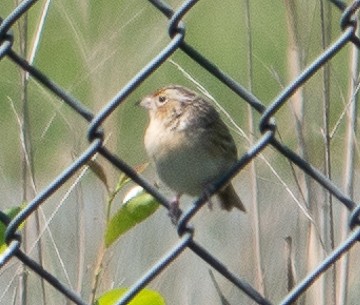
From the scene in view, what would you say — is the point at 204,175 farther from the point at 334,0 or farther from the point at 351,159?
the point at 334,0

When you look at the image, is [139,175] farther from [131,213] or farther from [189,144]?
[189,144]

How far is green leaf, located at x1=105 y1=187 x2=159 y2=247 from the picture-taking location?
74.2 inches

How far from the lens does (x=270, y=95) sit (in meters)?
5.48

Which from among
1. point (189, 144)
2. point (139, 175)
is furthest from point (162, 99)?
point (139, 175)

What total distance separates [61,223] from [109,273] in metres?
1.50

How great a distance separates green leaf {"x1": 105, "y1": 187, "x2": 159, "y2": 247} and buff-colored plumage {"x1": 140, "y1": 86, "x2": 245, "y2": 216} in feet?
2.76

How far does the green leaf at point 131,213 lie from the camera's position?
74.2 inches

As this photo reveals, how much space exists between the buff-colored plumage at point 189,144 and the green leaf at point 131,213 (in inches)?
33.1

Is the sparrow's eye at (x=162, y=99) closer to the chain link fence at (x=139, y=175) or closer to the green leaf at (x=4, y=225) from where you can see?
the green leaf at (x=4, y=225)

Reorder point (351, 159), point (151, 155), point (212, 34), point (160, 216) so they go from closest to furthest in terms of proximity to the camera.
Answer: point (351, 159) < point (151, 155) < point (160, 216) < point (212, 34)

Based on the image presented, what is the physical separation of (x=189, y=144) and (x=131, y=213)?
1015 millimetres

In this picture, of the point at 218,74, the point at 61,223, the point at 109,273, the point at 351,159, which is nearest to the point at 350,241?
the point at 218,74

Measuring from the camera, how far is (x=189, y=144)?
9.52 ft

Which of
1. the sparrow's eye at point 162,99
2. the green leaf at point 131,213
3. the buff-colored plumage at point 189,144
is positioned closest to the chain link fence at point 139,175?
the green leaf at point 131,213
